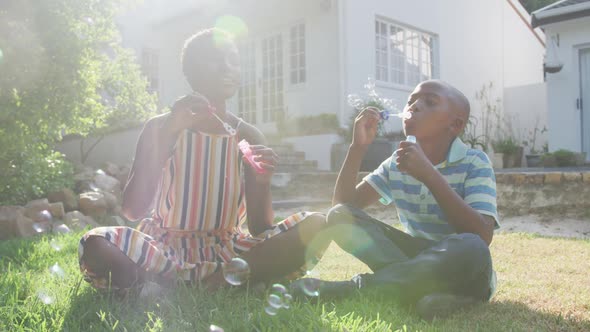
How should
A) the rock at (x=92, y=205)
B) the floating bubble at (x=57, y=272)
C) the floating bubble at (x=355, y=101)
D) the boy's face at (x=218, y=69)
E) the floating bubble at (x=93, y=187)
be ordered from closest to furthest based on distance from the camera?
the boy's face at (x=218, y=69) → the floating bubble at (x=57, y=272) → the rock at (x=92, y=205) → the floating bubble at (x=93, y=187) → the floating bubble at (x=355, y=101)

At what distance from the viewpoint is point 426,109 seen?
213 centimetres

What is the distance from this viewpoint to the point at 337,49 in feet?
29.4

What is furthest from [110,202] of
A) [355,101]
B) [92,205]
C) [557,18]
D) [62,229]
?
[557,18]

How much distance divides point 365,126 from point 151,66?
12.2 metres

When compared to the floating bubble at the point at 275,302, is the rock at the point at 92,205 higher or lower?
higher

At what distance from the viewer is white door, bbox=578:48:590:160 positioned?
28.7 ft

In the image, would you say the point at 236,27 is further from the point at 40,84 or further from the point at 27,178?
the point at 27,178

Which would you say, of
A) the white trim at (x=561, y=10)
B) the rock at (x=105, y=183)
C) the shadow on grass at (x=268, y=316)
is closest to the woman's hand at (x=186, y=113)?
the shadow on grass at (x=268, y=316)

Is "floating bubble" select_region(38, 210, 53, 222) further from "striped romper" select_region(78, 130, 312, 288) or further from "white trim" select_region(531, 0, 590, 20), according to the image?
"white trim" select_region(531, 0, 590, 20)

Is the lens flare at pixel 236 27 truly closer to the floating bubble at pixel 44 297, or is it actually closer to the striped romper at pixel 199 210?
the striped romper at pixel 199 210

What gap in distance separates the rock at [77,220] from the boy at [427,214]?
3.11 m

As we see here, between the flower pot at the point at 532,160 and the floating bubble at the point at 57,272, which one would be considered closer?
the floating bubble at the point at 57,272

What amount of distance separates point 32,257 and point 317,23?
24.0 feet

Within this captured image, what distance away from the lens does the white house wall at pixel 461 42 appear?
9070 mm
